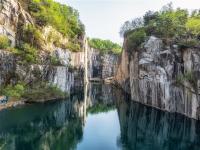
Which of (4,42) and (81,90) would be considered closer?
(4,42)

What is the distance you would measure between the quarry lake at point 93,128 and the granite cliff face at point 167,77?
2225 mm

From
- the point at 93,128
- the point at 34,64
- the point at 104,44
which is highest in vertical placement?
the point at 104,44

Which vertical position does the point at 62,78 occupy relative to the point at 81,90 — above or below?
above

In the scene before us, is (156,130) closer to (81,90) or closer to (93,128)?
(93,128)

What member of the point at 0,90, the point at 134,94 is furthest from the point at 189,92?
the point at 0,90

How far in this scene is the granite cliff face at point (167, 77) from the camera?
53.1 m

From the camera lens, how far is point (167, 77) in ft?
194

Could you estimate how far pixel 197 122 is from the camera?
50344mm

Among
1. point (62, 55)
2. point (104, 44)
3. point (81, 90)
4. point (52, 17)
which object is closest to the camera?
point (62, 55)

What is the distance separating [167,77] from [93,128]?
19.8m

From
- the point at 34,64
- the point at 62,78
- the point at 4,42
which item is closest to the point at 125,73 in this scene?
the point at 62,78

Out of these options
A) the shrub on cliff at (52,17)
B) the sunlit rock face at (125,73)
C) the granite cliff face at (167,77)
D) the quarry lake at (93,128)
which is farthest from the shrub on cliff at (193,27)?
the shrub on cliff at (52,17)

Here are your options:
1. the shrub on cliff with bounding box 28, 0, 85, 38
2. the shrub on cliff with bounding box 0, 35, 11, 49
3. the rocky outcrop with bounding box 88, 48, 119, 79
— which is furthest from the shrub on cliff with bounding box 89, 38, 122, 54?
the shrub on cliff with bounding box 0, 35, 11, 49

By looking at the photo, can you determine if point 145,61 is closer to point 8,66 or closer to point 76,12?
point 8,66
